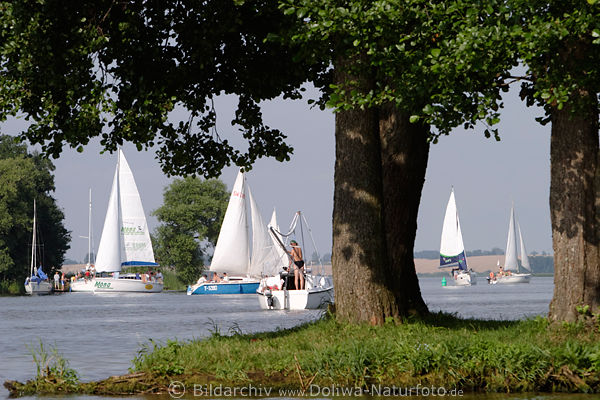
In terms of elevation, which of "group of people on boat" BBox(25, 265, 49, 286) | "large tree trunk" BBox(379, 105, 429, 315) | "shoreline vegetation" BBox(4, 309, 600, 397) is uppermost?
"large tree trunk" BBox(379, 105, 429, 315)

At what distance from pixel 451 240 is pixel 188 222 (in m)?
29.4

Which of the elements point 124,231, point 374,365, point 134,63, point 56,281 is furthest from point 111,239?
point 374,365

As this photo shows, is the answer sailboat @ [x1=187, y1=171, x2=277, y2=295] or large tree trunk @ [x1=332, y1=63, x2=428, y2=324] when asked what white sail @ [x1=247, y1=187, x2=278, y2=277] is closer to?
sailboat @ [x1=187, y1=171, x2=277, y2=295]

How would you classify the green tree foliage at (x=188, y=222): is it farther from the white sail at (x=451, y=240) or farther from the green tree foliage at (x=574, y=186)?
the green tree foliage at (x=574, y=186)

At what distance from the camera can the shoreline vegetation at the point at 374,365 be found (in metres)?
12.5

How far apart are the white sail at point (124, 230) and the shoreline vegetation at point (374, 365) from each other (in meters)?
63.7

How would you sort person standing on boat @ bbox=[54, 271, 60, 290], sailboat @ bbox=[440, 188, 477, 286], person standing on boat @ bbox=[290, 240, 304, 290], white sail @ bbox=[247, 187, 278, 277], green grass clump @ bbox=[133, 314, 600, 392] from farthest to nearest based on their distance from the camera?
sailboat @ bbox=[440, 188, 477, 286] < person standing on boat @ bbox=[54, 271, 60, 290] < white sail @ bbox=[247, 187, 278, 277] < person standing on boat @ bbox=[290, 240, 304, 290] < green grass clump @ bbox=[133, 314, 600, 392]

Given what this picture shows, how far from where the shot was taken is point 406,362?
1266 cm

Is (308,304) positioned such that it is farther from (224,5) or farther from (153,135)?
(224,5)

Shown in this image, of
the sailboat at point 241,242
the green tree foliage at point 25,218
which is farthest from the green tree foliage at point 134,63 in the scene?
the green tree foliage at point 25,218

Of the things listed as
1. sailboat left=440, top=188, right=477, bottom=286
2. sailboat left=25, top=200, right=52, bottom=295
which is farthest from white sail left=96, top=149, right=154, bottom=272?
sailboat left=440, top=188, right=477, bottom=286

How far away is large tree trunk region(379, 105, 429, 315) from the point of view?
17.2 meters

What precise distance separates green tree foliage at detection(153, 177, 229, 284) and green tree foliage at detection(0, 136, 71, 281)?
1141 centimetres

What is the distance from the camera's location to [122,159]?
76.0 metres
